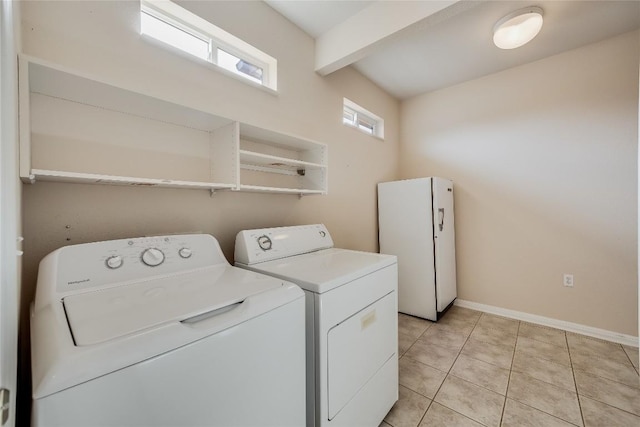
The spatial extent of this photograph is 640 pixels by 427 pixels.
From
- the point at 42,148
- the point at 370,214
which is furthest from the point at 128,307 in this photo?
the point at 370,214

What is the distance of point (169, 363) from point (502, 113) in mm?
3509

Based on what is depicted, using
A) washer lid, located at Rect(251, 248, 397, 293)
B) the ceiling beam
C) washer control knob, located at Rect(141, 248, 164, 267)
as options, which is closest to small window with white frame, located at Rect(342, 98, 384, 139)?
the ceiling beam

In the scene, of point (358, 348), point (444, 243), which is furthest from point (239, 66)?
point (444, 243)

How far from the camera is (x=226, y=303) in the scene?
80 cm

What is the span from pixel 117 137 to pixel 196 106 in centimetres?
40

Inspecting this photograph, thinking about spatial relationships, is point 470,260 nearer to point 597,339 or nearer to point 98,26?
point 597,339

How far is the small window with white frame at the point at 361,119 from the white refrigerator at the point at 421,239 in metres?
0.71

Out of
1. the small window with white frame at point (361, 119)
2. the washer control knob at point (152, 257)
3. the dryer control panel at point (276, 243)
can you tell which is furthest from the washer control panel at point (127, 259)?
the small window with white frame at point (361, 119)

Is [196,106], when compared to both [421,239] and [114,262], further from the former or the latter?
[421,239]

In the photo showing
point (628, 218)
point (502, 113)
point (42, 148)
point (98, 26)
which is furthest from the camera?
point (502, 113)

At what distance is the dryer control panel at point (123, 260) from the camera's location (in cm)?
88

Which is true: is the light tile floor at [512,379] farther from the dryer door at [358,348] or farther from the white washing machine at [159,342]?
the white washing machine at [159,342]

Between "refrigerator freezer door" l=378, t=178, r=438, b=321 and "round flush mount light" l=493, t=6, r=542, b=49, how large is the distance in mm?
1237

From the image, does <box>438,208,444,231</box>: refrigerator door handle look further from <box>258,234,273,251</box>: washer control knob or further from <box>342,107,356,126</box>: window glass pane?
<box>258,234,273,251</box>: washer control knob
